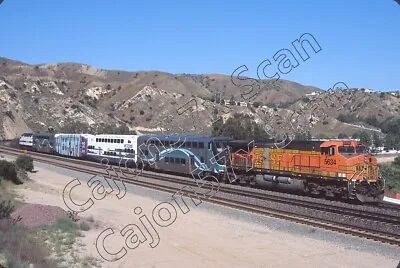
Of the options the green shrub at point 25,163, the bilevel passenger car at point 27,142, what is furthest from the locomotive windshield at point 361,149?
the bilevel passenger car at point 27,142

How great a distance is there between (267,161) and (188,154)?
25.1 ft

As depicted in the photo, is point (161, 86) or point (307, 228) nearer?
point (307, 228)

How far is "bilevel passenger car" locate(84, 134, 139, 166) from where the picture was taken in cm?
4453

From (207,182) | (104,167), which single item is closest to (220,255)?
(207,182)

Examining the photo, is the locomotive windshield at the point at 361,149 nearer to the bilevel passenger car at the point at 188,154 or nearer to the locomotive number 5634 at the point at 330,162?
the locomotive number 5634 at the point at 330,162

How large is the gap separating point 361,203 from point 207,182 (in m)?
11.9

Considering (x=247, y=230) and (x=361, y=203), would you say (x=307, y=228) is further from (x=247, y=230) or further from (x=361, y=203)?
(x=361, y=203)

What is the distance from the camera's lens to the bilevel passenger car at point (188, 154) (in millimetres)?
34906

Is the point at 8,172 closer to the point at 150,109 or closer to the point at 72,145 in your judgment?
the point at 72,145

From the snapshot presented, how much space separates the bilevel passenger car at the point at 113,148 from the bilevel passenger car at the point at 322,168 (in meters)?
15.7

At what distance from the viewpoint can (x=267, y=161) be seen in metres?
30.7

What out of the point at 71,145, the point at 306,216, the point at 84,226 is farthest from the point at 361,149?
the point at 71,145

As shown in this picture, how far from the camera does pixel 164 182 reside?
34250mm

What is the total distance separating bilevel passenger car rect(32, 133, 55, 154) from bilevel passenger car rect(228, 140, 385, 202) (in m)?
40.2
